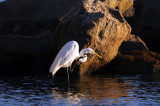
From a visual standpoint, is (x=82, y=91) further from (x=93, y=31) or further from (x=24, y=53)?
(x=24, y=53)

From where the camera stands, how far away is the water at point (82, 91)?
877cm

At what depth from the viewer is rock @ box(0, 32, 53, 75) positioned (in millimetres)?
15363

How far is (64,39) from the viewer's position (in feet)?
48.1

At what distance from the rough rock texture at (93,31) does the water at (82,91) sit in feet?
3.43

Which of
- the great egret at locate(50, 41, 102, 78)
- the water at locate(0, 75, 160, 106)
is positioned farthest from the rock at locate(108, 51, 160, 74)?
the great egret at locate(50, 41, 102, 78)

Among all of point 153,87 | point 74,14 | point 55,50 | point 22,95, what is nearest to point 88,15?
point 74,14

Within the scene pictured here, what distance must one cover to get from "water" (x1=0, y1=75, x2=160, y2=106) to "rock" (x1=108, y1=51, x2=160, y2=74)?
3.53 feet

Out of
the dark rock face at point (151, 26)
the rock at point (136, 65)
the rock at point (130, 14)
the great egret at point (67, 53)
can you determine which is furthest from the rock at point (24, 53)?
the rock at point (130, 14)

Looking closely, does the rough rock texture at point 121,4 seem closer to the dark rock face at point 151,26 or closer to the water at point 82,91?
the dark rock face at point 151,26

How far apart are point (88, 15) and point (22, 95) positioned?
5690 millimetres

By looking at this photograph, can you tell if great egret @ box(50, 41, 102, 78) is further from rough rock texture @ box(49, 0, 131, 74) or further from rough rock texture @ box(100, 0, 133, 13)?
rough rock texture @ box(100, 0, 133, 13)

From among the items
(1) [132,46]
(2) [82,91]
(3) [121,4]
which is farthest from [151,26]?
(2) [82,91]

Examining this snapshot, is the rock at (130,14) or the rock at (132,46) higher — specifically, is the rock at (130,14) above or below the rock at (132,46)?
above

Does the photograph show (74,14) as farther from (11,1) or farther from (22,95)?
(11,1)
